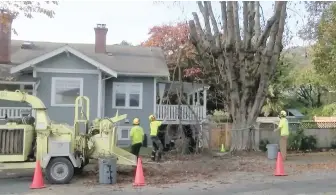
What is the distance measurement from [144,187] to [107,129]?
2.32m

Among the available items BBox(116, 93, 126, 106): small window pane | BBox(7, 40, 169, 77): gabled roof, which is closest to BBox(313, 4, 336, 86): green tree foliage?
BBox(7, 40, 169, 77): gabled roof

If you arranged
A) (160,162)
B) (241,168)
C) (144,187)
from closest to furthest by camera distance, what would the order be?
(144,187) < (241,168) < (160,162)

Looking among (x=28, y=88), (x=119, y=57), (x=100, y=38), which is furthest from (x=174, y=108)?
(x=28, y=88)

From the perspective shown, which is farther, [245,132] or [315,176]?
[245,132]

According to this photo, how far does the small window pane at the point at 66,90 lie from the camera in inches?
954

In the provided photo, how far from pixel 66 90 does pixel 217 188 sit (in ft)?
49.3

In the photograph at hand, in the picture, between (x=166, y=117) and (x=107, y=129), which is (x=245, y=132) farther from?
(x=107, y=129)

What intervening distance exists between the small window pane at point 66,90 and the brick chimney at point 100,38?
4.42m

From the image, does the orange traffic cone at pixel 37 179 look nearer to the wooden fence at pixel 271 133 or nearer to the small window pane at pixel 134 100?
the wooden fence at pixel 271 133

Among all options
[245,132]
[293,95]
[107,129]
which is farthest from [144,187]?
[293,95]

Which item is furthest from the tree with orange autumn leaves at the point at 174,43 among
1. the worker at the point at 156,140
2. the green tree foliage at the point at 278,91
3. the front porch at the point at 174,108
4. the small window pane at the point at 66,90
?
the worker at the point at 156,140

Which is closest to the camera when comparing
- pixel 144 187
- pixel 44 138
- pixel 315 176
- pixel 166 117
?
pixel 144 187

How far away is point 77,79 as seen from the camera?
2442 cm

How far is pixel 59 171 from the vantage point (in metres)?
12.1
